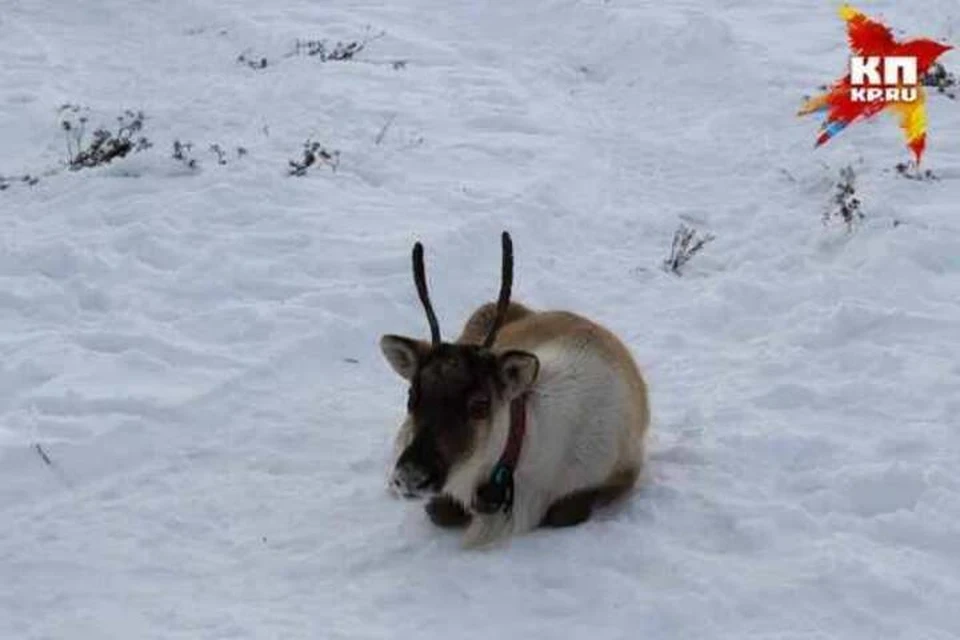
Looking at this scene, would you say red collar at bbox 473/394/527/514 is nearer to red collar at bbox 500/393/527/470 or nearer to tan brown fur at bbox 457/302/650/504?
red collar at bbox 500/393/527/470

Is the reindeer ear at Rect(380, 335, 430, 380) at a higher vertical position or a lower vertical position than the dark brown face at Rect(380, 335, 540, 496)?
higher

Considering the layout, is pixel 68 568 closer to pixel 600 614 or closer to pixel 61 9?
pixel 600 614

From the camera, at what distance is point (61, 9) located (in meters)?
16.0

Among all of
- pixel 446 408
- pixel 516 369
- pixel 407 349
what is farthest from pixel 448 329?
pixel 446 408

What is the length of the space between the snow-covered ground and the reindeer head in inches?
22.4

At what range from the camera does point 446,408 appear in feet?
16.7

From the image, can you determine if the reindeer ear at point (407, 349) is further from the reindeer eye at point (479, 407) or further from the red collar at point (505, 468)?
the red collar at point (505, 468)

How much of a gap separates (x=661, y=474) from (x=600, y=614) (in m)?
1.34

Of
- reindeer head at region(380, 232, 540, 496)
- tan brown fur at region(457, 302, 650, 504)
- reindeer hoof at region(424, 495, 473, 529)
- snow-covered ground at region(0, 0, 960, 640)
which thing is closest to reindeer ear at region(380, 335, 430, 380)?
reindeer head at region(380, 232, 540, 496)

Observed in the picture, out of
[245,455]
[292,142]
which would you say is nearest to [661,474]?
[245,455]

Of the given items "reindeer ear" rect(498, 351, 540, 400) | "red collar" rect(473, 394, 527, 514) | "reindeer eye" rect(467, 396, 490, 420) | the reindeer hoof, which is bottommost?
the reindeer hoof

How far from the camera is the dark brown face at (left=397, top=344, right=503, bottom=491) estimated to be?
4953mm

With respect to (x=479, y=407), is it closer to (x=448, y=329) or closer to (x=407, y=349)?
(x=407, y=349)

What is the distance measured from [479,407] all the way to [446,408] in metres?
0.14
